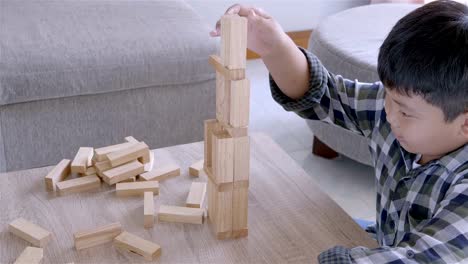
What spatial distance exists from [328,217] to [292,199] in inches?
3.0

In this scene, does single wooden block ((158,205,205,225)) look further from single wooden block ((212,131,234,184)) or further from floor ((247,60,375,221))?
floor ((247,60,375,221))

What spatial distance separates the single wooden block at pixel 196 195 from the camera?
100cm

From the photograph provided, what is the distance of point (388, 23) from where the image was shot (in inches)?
81.6

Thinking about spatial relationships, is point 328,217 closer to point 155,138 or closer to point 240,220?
point 240,220

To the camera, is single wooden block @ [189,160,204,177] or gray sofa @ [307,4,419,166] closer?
single wooden block @ [189,160,204,177]

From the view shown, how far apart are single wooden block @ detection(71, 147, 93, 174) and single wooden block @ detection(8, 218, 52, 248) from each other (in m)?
0.16

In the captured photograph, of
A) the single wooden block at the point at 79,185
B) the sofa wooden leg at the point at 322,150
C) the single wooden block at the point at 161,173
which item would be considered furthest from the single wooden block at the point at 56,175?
the sofa wooden leg at the point at 322,150

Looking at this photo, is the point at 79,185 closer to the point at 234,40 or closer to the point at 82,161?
the point at 82,161

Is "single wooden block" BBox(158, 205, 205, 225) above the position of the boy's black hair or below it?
below

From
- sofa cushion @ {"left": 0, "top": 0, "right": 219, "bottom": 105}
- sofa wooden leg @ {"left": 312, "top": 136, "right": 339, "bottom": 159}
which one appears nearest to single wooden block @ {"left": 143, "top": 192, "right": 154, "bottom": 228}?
sofa cushion @ {"left": 0, "top": 0, "right": 219, "bottom": 105}


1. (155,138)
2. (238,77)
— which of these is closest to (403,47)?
(238,77)

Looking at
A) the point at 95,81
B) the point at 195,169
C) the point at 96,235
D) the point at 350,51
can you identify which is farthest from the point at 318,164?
the point at 96,235

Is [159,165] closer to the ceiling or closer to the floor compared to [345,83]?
closer to the floor

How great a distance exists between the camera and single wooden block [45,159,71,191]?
1.03 meters
